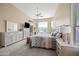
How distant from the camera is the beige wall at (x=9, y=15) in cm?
485

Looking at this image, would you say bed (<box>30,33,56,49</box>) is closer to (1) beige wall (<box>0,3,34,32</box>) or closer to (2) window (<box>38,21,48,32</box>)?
(2) window (<box>38,21,48,32</box>)

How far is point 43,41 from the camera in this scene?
4.56m

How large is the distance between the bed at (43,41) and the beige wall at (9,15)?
184cm

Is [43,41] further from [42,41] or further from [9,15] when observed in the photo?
[9,15]

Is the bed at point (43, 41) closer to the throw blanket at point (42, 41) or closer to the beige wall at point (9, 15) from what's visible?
the throw blanket at point (42, 41)

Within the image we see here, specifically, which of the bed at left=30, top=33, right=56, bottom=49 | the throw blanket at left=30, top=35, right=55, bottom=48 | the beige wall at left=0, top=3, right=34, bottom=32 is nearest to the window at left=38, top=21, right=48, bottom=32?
the bed at left=30, top=33, right=56, bottom=49

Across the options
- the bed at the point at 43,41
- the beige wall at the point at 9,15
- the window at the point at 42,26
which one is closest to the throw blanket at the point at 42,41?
the bed at the point at 43,41

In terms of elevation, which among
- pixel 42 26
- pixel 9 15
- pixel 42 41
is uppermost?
pixel 9 15

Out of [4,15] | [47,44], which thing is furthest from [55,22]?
[4,15]

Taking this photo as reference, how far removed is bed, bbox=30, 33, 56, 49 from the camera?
171 inches

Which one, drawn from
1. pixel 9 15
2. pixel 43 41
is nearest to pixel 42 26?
pixel 43 41

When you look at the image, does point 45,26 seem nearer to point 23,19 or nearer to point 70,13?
point 70,13

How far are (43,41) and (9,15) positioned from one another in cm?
266

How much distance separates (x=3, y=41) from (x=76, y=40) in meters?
3.62
